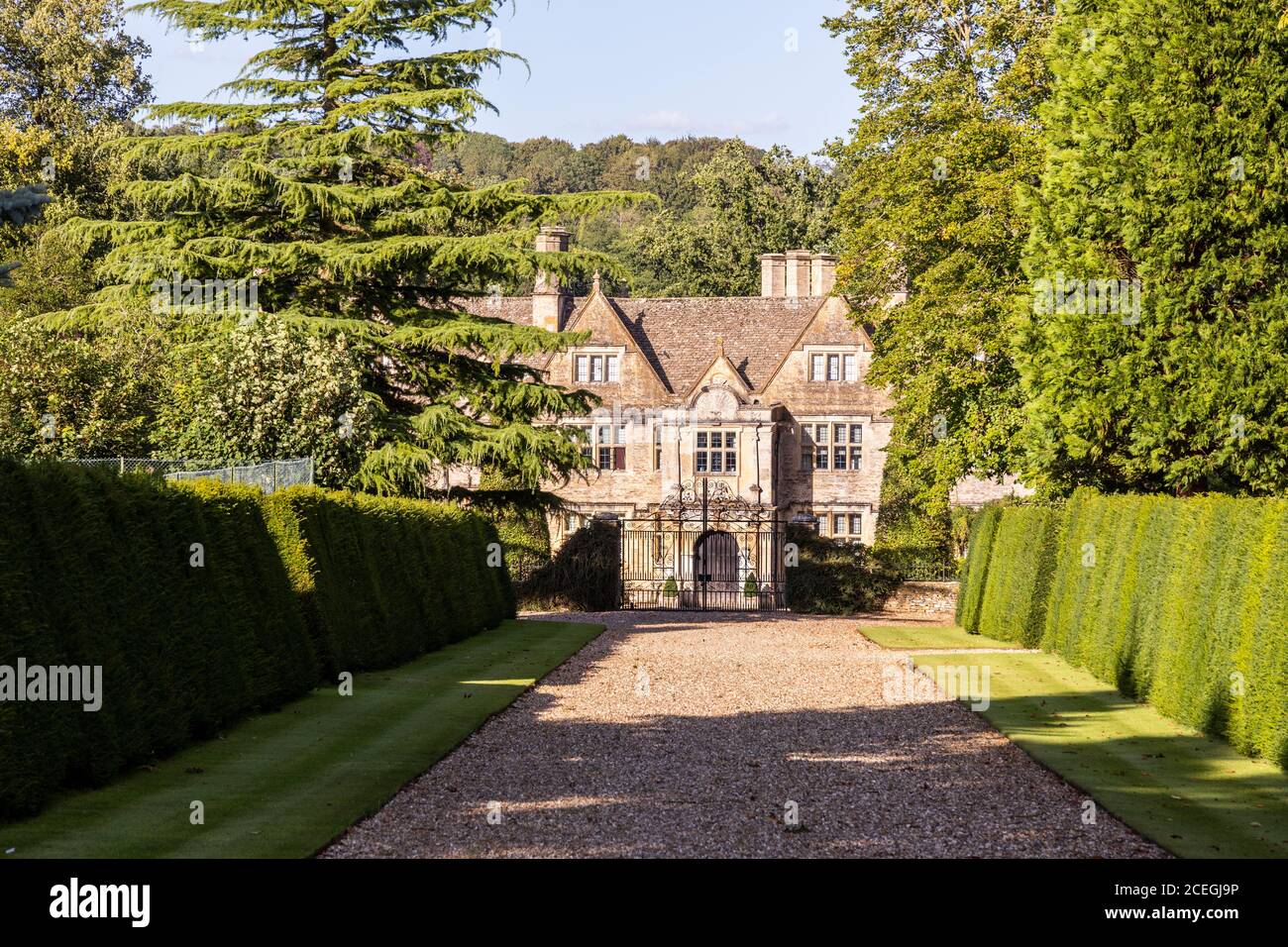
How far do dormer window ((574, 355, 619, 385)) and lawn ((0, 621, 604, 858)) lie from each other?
112 feet

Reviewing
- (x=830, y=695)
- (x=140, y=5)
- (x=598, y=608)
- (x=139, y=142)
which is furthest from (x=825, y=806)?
(x=598, y=608)

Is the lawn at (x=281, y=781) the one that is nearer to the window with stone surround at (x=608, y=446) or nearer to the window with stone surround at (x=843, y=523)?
the window with stone surround at (x=608, y=446)

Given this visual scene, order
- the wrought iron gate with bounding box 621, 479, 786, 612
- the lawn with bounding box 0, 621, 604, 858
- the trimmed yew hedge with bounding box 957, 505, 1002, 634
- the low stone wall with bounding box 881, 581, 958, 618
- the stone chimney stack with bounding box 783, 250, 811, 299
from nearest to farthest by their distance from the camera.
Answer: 1. the lawn with bounding box 0, 621, 604, 858
2. the trimmed yew hedge with bounding box 957, 505, 1002, 634
3. the low stone wall with bounding box 881, 581, 958, 618
4. the wrought iron gate with bounding box 621, 479, 786, 612
5. the stone chimney stack with bounding box 783, 250, 811, 299

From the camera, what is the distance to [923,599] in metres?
38.6

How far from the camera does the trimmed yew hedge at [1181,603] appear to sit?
12.2 metres

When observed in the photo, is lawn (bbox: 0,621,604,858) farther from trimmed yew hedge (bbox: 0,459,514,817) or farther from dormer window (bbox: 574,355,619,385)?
dormer window (bbox: 574,355,619,385)

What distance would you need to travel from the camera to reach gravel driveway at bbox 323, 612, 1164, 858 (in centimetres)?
882

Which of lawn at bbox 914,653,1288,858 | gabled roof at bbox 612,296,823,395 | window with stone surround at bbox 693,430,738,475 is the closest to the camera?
lawn at bbox 914,653,1288,858

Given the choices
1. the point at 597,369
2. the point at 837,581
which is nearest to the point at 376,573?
the point at 837,581

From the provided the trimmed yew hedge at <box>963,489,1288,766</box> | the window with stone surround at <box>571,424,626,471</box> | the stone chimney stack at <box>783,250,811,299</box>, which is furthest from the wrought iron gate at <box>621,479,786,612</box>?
the trimmed yew hedge at <box>963,489,1288,766</box>

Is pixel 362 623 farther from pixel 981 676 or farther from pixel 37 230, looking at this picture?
pixel 37 230

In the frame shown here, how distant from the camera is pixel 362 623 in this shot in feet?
60.4

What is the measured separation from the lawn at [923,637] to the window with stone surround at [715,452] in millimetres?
18418

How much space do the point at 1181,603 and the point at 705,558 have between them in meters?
25.8
